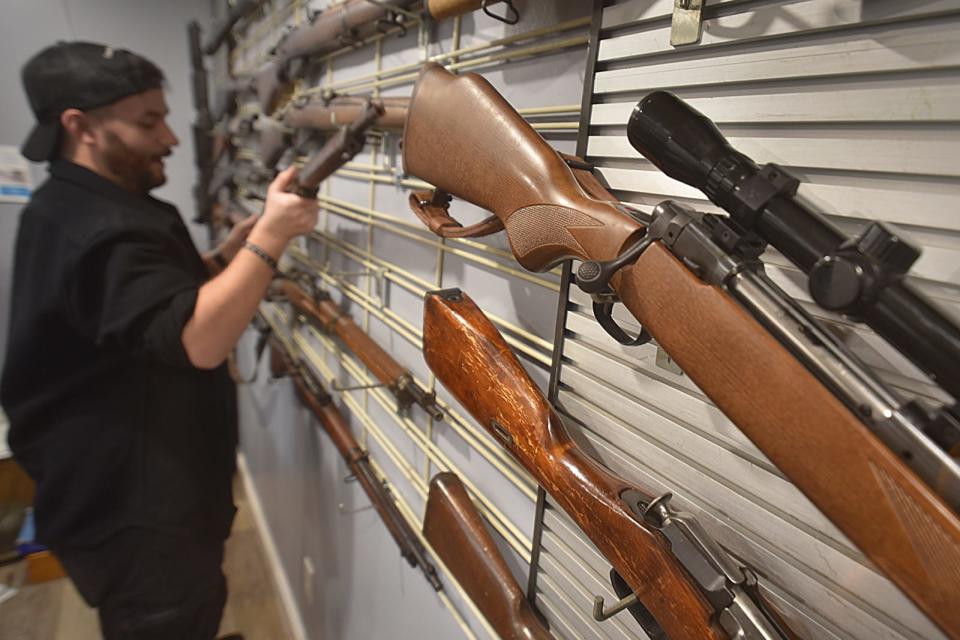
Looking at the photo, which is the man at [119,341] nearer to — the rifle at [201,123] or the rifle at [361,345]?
the rifle at [361,345]

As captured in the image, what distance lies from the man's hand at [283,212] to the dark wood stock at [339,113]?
0.45 ft

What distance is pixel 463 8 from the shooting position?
0.60 meters

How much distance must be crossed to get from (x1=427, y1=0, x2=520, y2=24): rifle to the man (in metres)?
0.55

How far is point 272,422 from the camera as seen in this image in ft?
7.13

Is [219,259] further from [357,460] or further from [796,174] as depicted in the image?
[796,174]

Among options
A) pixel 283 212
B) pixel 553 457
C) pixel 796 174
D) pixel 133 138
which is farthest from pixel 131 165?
pixel 796 174

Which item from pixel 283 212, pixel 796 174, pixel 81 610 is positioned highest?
pixel 796 174

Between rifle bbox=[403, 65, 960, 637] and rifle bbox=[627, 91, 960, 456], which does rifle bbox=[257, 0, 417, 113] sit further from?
rifle bbox=[627, 91, 960, 456]

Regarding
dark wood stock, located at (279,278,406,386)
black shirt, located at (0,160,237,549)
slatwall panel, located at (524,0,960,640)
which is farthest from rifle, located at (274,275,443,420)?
slatwall panel, located at (524,0,960,640)

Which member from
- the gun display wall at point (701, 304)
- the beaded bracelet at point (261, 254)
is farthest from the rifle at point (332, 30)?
the beaded bracelet at point (261, 254)

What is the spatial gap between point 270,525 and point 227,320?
1.83 metres

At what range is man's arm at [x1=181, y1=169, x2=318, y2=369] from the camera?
0.94 meters

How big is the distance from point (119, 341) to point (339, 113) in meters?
0.64

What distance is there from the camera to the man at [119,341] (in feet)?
3.09
